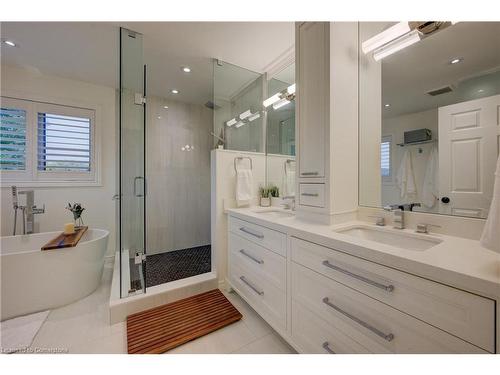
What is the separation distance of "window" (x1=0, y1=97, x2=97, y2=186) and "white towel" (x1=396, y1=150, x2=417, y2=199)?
3.54 meters

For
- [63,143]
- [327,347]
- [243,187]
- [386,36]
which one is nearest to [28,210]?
[63,143]

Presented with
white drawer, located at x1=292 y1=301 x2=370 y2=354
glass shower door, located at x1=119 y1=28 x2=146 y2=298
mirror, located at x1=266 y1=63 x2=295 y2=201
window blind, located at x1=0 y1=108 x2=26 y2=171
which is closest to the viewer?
white drawer, located at x1=292 y1=301 x2=370 y2=354

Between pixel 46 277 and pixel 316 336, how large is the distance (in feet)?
7.41

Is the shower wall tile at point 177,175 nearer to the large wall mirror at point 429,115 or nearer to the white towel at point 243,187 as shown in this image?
the white towel at point 243,187

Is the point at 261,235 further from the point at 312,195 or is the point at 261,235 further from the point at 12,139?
the point at 12,139

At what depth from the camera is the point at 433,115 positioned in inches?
45.8

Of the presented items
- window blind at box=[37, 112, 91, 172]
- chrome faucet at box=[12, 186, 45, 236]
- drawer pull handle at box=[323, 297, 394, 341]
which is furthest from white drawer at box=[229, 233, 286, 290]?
window blind at box=[37, 112, 91, 172]

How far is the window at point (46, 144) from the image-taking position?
7.85ft

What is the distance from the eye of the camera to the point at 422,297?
685 mm

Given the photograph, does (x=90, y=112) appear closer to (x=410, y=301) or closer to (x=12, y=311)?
(x=12, y=311)

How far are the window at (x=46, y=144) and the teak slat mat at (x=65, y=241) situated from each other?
84 centimetres

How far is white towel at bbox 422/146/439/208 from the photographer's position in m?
1.14

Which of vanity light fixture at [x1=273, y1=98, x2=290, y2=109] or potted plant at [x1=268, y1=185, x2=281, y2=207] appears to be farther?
potted plant at [x1=268, y1=185, x2=281, y2=207]

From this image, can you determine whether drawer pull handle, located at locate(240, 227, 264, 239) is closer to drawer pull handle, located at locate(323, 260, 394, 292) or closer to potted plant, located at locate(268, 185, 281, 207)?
drawer pull handle, located at locate(323, 260, 394, 292)
